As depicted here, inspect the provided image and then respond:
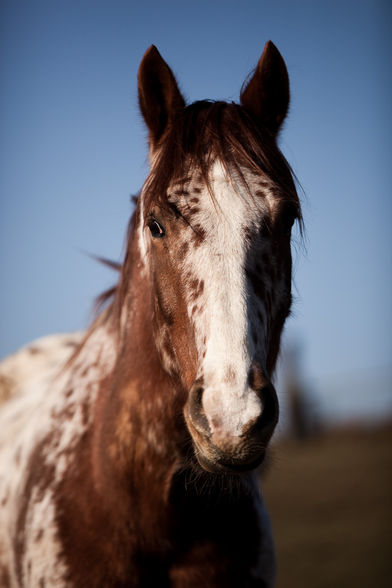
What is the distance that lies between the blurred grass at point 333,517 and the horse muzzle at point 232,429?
713mm

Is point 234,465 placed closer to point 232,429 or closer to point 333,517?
point 232,429

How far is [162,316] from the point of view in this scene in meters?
2.25

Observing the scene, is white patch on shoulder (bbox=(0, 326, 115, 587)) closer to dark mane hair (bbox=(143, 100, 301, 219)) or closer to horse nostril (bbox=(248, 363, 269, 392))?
dark mane hair (bbox=(143, 100, 301, 219))

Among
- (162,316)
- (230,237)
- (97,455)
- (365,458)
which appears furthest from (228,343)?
(365,458)

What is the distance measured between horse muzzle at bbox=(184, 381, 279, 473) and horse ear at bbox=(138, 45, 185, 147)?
1.40m

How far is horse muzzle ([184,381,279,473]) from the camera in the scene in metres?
1.63

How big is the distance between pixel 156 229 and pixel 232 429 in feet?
3.14

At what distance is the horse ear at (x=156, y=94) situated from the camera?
2.51m

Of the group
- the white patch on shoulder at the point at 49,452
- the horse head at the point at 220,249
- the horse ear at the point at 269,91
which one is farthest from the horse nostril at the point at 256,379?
the horse ear at the point at 269,91

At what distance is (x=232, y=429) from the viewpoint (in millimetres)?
1627

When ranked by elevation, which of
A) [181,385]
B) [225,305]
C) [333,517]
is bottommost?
[333,517]

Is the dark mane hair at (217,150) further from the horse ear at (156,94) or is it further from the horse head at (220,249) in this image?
the horse ear at (156,94)

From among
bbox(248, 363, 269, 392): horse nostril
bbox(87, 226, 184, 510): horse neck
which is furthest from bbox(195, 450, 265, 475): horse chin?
bbox(87, 226, 184, 510): horse neck

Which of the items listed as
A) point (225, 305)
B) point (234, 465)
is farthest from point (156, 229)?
point (234, 465)
